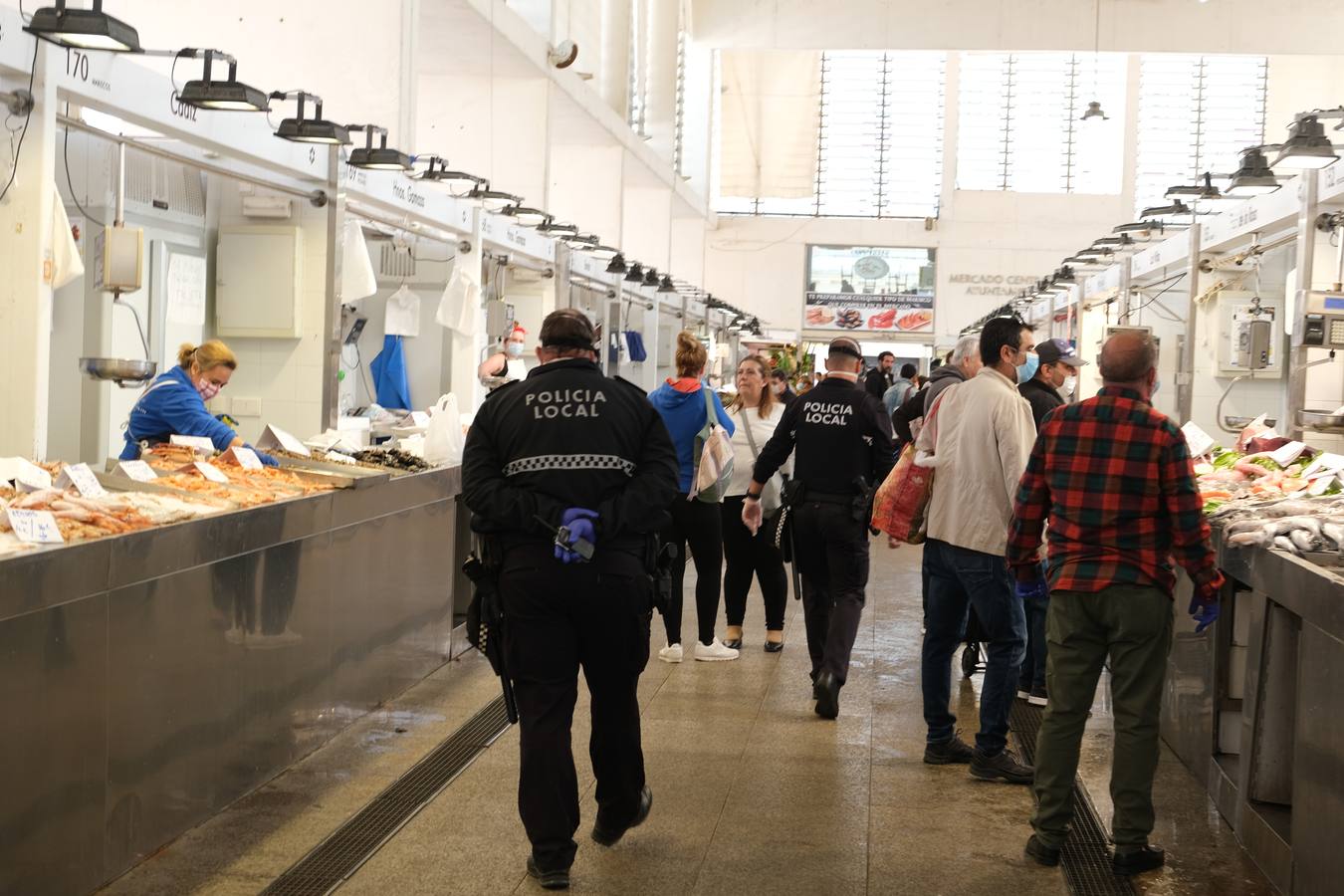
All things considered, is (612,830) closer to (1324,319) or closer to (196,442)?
(196,442)

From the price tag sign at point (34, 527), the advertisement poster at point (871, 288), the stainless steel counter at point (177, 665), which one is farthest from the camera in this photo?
the advertisement poster at point (871, 288)

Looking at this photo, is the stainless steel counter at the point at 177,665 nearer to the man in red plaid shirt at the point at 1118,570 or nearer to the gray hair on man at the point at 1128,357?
the man in red plaid shirt at the point at 1118,570

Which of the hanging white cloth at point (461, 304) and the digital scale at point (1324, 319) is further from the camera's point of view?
the hanging white cloth at point (461, 304)

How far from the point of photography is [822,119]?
102 ft

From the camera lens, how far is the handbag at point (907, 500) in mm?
5359

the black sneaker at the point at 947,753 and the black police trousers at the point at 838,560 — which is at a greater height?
the black police trousers at the point at 838,560

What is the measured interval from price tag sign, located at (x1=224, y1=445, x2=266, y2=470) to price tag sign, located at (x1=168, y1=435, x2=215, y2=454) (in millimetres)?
74

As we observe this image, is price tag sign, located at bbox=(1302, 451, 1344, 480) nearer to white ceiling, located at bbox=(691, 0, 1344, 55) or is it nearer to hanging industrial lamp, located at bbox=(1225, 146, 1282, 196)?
hanging industrial lamp, located at bbox=(1225, 146, 1282, 196)

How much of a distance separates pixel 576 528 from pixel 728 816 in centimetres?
137

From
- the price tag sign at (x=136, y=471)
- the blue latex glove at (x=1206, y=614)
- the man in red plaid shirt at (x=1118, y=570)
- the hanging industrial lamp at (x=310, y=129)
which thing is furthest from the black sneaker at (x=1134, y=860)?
the hanging industrial lamp at (x=310, y=129)

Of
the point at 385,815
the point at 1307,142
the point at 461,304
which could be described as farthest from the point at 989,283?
the point at 385,815

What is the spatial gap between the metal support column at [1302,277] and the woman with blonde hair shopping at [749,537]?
9.64 ft

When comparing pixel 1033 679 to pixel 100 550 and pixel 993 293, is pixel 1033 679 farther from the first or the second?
pixel 993 293

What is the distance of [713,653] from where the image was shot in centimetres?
727
